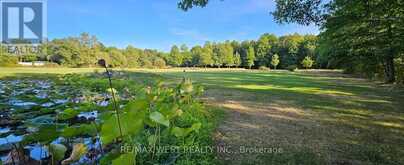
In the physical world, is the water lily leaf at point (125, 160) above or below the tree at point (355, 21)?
below

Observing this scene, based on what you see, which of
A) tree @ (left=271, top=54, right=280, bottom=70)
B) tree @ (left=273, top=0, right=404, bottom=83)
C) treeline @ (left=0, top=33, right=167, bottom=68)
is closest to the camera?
tree @ (left=273, top=0, right=404, bottom=83)

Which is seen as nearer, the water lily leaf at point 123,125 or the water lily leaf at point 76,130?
the water lily leaf at point 123,125

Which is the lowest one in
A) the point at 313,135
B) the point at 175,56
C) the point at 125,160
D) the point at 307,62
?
the point at 313,135

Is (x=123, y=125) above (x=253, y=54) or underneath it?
underneath

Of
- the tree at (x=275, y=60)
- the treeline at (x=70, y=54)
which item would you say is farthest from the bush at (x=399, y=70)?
the tree at (x=275, y=60)

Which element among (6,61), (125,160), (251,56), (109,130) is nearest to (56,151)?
(109,130)

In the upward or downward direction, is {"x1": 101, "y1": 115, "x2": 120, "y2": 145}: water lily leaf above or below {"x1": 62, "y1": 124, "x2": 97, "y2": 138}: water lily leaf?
above

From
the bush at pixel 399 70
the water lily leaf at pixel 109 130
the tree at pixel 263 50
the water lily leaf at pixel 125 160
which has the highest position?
the tree at pixel 263 50

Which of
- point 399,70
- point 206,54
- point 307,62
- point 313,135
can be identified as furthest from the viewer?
point 206,54

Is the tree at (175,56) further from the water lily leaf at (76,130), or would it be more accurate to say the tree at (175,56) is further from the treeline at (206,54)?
the water lily leaf at (76,130)

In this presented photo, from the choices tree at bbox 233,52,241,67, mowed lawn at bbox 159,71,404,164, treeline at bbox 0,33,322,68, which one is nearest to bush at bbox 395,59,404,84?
mowed lawn at bbox 159,71,404,164

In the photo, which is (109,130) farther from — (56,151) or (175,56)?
(175,56)

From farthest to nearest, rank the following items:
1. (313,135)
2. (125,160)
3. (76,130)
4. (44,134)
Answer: (313,135) < (76,130) < (44,134) < (125,160)

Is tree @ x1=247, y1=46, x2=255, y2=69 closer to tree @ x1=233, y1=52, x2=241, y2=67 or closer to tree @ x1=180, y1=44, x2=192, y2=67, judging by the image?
tree @ x1=233, y1=52, x2=241, y2=67
